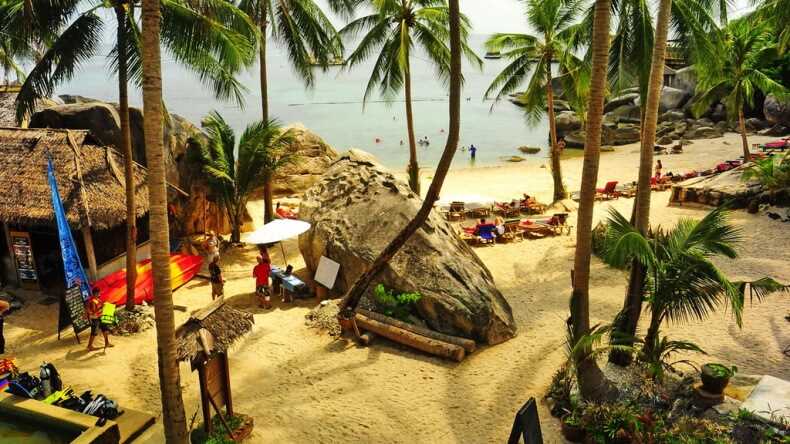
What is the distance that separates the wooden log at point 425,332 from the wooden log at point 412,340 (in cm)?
10

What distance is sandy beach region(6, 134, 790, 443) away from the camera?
8.15 metres

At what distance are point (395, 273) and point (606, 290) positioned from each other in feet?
16.5

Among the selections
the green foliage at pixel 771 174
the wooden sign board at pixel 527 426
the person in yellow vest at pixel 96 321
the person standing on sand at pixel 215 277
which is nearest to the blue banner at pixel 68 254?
the person in yellow vest at pixel 96 321

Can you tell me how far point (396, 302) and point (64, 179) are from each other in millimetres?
7696

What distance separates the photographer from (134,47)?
1020 centimetres

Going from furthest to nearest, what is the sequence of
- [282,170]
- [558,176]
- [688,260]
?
[282,170], [558,176], [688,260]

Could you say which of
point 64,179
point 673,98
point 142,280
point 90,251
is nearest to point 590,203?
point 142,280

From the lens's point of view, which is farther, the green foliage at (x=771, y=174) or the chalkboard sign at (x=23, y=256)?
the green foliage at (x=771, y=174)

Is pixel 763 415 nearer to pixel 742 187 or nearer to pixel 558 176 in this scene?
pixel 742 187

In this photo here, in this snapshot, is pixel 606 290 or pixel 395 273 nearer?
pixel 395 273

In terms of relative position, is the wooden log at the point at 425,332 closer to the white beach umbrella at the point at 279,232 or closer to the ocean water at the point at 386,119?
the white beach umbrella at the point at 279,232

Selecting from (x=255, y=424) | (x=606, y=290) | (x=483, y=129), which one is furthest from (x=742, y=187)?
(x=483, y=129)

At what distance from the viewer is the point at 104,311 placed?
10.1 meters

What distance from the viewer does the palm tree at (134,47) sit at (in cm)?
933
